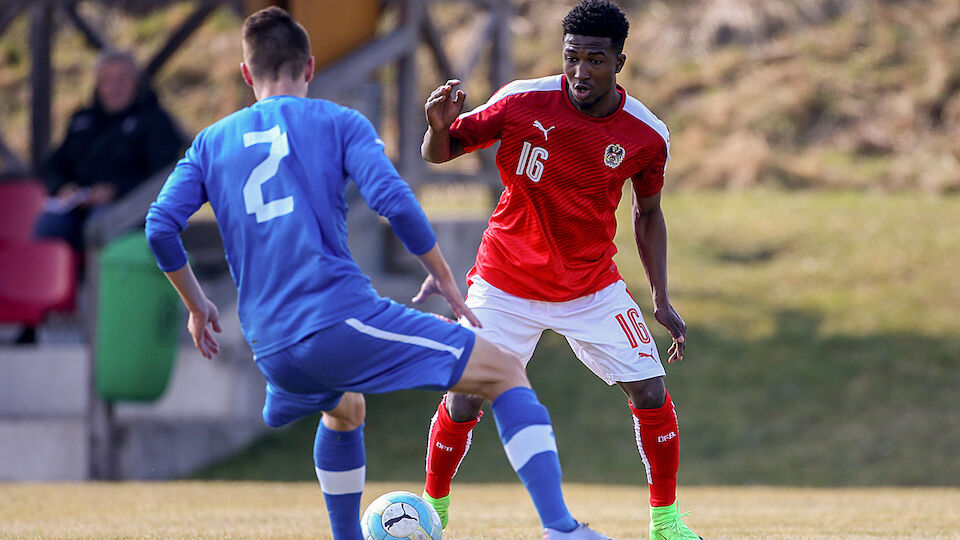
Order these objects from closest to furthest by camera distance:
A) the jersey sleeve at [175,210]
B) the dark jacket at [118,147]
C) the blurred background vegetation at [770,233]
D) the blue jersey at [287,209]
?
1. the blue jersey at [287,209]
2. the jersey sleeve at [175,210]
3. the dark jacket at [118,147]
4. the blurred background vegetation at [770,233]

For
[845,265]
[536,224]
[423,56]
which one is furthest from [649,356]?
[423,56]

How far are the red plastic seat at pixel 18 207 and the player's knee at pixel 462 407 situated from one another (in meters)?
8.57

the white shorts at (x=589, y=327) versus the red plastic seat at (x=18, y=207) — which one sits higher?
the white shorts at (x=589, y=327)

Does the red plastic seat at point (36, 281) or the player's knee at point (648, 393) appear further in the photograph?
the red plastic seat at point (36, 281)

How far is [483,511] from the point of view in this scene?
24.6 ft

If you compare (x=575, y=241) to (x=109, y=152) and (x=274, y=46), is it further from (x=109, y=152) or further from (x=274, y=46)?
(x=109, y=152)

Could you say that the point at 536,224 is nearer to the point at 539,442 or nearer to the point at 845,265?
the point at 539,442

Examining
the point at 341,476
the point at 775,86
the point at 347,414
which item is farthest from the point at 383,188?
the point at 775,86

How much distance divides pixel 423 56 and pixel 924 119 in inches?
349

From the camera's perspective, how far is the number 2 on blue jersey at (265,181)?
4082 millimetres

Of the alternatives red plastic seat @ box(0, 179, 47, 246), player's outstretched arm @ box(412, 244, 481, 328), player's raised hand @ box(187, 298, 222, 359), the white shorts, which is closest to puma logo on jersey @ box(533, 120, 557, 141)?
the white shorts

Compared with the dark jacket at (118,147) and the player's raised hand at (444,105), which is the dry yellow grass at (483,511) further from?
the dark jacket at (118,147)

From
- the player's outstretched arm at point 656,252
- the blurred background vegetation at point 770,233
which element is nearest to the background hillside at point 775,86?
the blurred background vegetation at point 770,233

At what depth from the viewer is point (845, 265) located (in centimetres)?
1496
